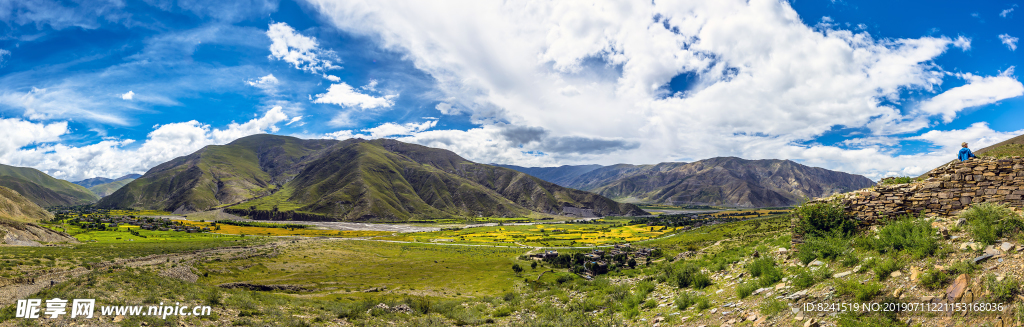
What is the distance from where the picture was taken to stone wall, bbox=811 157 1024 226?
1312 centimetres

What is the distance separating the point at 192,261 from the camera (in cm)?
4825

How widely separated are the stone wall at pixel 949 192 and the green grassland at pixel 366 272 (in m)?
33.0

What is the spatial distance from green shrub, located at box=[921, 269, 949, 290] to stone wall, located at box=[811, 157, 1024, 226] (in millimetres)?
7140

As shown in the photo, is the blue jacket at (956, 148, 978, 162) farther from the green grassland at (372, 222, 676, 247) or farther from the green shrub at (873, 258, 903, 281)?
the green grassland at (372, 222, 676, 247)

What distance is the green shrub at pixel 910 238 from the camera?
10.6 meters

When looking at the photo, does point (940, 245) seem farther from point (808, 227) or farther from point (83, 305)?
point (83, 305)

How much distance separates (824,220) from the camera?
1570 cm

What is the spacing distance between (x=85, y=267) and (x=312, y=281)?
68.1 feet

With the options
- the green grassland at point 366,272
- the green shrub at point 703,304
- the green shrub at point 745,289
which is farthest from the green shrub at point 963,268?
the green grassland at point 366,272

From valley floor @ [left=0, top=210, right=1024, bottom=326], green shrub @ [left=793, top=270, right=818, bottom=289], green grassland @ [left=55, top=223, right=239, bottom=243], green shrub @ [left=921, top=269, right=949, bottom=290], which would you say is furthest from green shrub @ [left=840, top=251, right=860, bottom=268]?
green grassland @ [left=55, top=223, right=239, bottom=243]

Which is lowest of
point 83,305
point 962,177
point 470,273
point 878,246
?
point 470,273

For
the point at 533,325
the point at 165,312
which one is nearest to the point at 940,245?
the point at 533,325

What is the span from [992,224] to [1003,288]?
4477 millimetres

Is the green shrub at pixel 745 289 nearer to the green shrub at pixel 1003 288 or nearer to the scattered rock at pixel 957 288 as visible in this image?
the scattered rock at pixel 957 288
